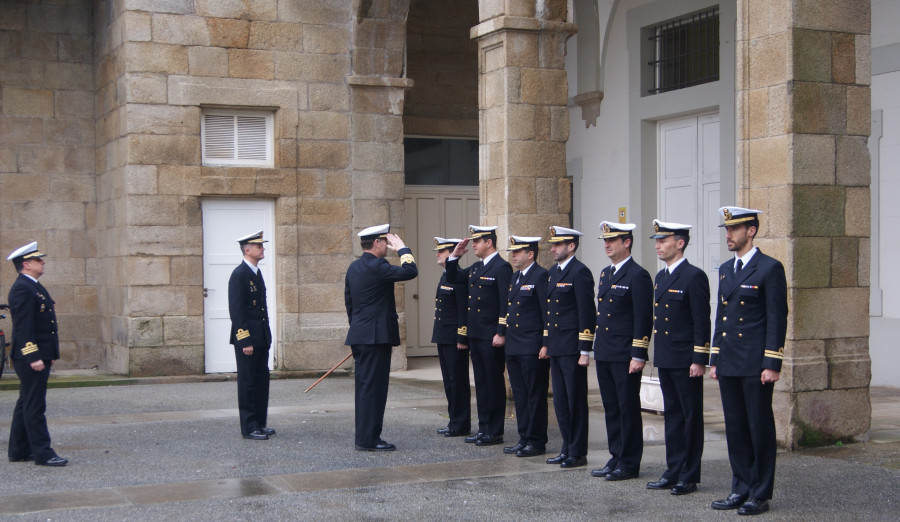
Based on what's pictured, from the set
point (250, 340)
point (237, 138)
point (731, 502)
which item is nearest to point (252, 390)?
point (250, 340)

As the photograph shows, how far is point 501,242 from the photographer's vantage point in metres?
11.0

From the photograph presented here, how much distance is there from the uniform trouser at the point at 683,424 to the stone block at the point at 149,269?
7.76 metres

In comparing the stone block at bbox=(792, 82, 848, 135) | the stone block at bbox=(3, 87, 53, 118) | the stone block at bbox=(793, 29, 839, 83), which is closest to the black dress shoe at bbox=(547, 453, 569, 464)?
the stone block at bbox=(792, 82, 848, 135)

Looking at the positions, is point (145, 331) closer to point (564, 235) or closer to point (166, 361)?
point (166, 361)

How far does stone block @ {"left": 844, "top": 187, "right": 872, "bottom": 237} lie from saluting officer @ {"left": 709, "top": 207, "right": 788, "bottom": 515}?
2.10 m

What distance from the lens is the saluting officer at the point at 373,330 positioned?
8.60 metres

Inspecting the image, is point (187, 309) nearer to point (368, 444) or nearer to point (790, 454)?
point (368, 444)

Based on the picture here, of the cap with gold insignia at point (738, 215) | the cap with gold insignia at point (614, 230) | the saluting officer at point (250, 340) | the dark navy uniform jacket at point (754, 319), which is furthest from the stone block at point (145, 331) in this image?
the cap with gold insignia at point (738, 215)

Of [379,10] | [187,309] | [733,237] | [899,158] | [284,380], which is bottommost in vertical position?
[284,380]

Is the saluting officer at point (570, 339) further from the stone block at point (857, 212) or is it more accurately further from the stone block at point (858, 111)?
the stone block at point (858, 111)

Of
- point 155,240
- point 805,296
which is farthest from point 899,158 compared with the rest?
point 155,240

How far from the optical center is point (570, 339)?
7957 millimetres

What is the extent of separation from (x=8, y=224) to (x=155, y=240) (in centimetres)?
198

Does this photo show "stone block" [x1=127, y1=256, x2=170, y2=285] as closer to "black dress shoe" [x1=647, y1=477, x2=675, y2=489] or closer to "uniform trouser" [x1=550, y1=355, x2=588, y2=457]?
"uniform trouser" [x1=550, y1=355, x2=588, y2=457]
